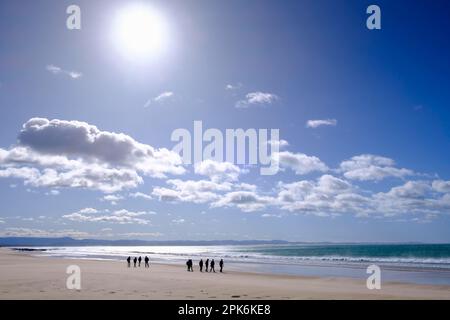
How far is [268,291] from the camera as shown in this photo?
2602cm

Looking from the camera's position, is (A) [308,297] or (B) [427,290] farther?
(B) [427,290]

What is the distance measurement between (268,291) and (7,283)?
17017 mm
